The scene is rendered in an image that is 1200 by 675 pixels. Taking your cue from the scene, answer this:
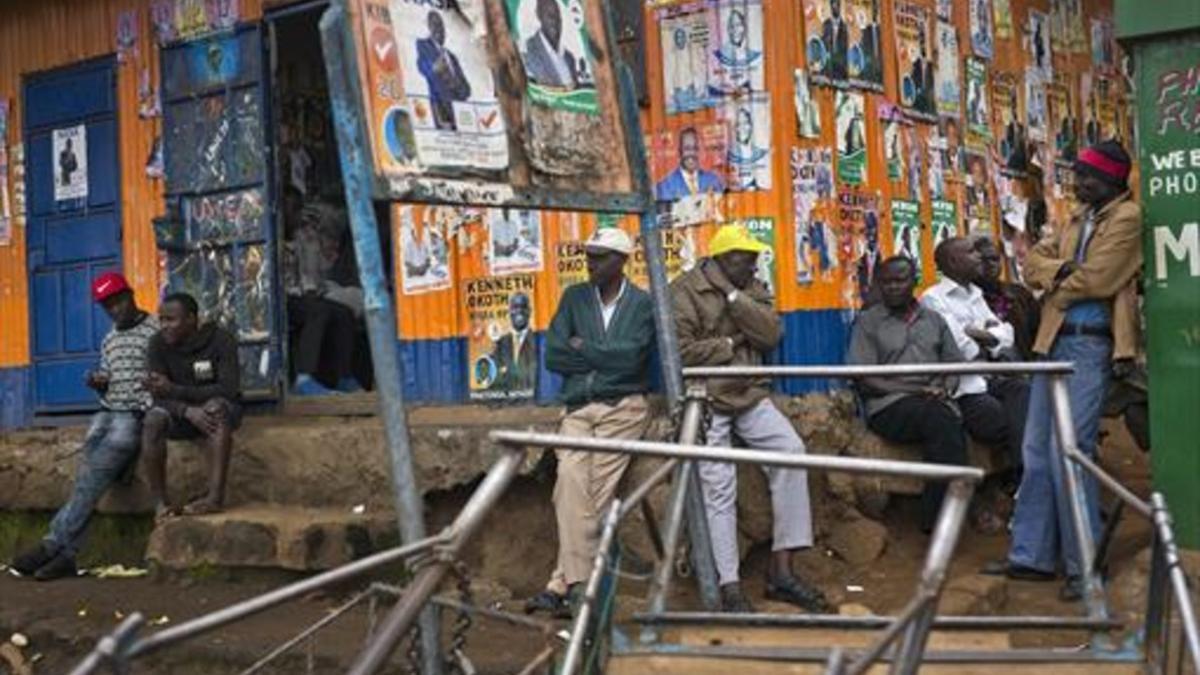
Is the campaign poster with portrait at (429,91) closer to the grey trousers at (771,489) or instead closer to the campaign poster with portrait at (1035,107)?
the grey trousers at (771,489)

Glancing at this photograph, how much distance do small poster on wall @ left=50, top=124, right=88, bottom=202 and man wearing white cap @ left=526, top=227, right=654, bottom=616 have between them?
4.15m

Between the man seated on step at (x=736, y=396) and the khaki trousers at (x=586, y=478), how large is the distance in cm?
35

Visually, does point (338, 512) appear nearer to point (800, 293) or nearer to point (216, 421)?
point (216, 421)

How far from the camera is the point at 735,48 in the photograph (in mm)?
6789

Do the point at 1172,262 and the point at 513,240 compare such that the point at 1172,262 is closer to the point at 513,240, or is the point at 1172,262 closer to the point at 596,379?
the point at 596,379

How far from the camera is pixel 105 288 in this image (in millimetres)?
8289

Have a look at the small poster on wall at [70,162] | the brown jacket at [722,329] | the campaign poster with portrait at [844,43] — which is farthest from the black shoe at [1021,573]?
the small poster on wall at [70,162]

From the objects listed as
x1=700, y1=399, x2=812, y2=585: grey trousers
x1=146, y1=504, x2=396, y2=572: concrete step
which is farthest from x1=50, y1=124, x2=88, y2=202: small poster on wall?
x1=700, y1=399, x2=812, y2=585: grey trousers

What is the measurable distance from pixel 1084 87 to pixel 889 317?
3.68 meters

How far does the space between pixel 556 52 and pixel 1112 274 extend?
2.35 meters

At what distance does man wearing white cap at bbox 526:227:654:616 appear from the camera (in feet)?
21.0

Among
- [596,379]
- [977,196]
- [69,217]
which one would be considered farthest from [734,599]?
[69,217]

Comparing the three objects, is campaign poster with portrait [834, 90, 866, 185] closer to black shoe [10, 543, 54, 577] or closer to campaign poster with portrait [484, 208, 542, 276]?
campaign poster with portrait [484, 208, 542, 276]

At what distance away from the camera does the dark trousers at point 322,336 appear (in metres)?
9.38
